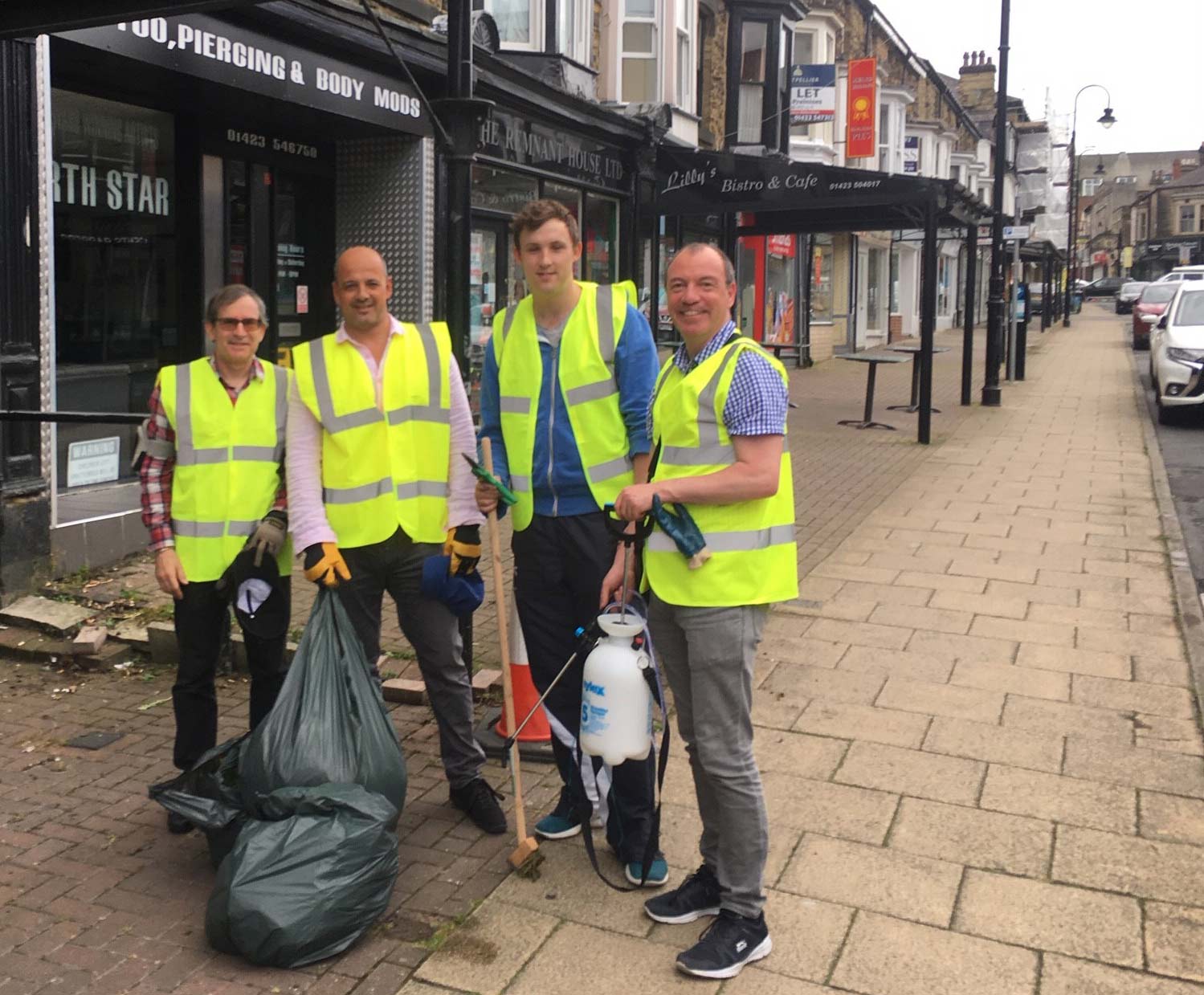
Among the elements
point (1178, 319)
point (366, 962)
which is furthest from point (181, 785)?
point (1178, 319)

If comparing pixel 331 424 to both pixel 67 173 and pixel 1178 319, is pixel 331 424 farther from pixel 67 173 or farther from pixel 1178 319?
pixel 1178 319

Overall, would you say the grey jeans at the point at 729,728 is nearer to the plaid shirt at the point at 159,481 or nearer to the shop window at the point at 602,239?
the plaid shirt at the point at 159,481

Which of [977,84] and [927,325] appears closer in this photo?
[927,325]

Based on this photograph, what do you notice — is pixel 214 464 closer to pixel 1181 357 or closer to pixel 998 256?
pixel 1181 357

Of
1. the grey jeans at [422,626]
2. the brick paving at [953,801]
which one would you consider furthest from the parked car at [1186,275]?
the grey jeans at [422,626]

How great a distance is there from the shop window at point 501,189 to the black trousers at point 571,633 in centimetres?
766

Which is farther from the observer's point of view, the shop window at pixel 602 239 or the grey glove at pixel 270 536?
the shop window at pixel 602 239

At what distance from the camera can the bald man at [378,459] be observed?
12.6 feet

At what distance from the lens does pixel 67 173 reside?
7.30m

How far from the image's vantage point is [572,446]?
147 inches

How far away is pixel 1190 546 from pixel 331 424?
24.6 ft

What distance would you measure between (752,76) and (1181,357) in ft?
29.8

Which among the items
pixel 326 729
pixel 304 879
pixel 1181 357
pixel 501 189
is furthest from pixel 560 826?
pixel 1181 357

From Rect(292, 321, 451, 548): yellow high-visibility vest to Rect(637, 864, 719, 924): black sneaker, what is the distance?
4.31 ft
